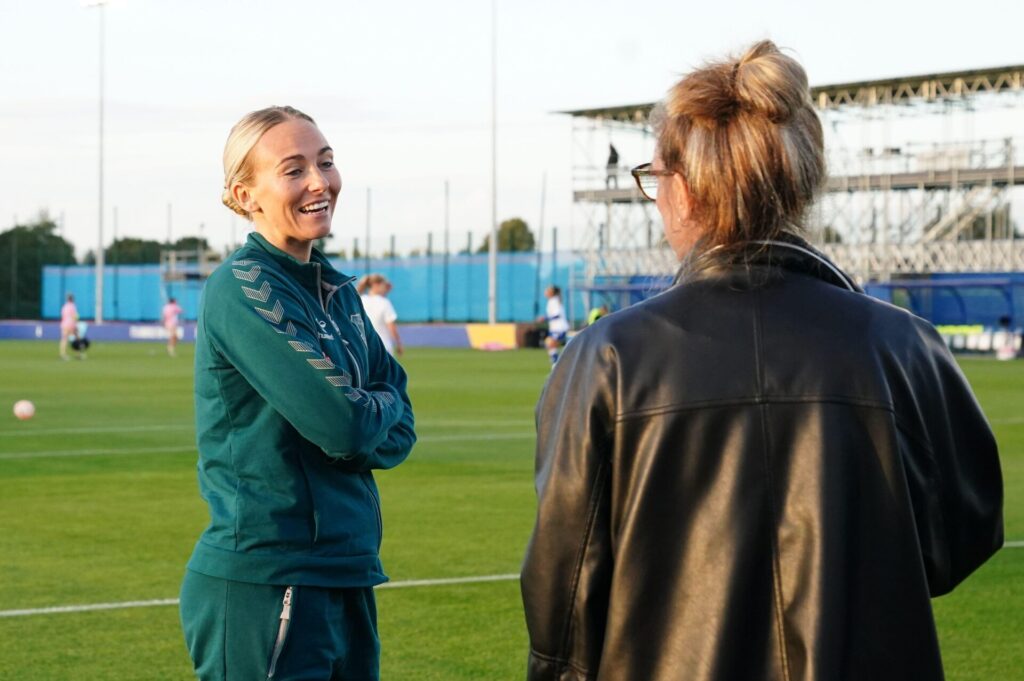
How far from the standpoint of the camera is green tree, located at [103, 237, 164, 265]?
254 ft

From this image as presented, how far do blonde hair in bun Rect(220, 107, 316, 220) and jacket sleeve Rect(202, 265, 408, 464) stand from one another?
29 cm

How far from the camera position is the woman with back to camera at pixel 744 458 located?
249 cm

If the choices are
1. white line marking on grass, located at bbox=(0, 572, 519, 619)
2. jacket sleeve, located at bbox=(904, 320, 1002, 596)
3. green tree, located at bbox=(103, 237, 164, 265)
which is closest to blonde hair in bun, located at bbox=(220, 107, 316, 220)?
jacket sleeve, located at bbox=(904, 320, 1002, 596)

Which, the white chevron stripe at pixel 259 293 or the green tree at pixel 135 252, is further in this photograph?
the green tree at pixel 135 252

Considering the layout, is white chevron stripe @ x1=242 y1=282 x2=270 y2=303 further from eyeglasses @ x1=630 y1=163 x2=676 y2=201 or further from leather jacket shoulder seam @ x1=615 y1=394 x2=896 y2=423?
leather jacket shoulder seam @ x1=615 y1=394 x2=896 y2=423

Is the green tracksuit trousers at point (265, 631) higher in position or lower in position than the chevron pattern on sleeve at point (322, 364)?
lower

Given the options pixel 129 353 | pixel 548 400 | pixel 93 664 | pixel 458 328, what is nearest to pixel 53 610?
pixel 93 664

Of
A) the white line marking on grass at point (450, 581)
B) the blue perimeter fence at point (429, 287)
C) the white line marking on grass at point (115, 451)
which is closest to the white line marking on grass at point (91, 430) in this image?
the white line marking on grass at point (115, 451)

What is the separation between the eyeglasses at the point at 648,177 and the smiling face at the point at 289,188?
3.50ft

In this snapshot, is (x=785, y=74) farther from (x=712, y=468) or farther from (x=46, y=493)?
(x=46, y=493)

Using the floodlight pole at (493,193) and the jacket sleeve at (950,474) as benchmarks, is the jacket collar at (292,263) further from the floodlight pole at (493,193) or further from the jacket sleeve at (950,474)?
the floodlight pole at (493,193)

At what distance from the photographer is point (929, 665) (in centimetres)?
252

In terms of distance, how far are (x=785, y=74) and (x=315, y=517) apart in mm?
1505

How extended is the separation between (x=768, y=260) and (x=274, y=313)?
1.29 metres
